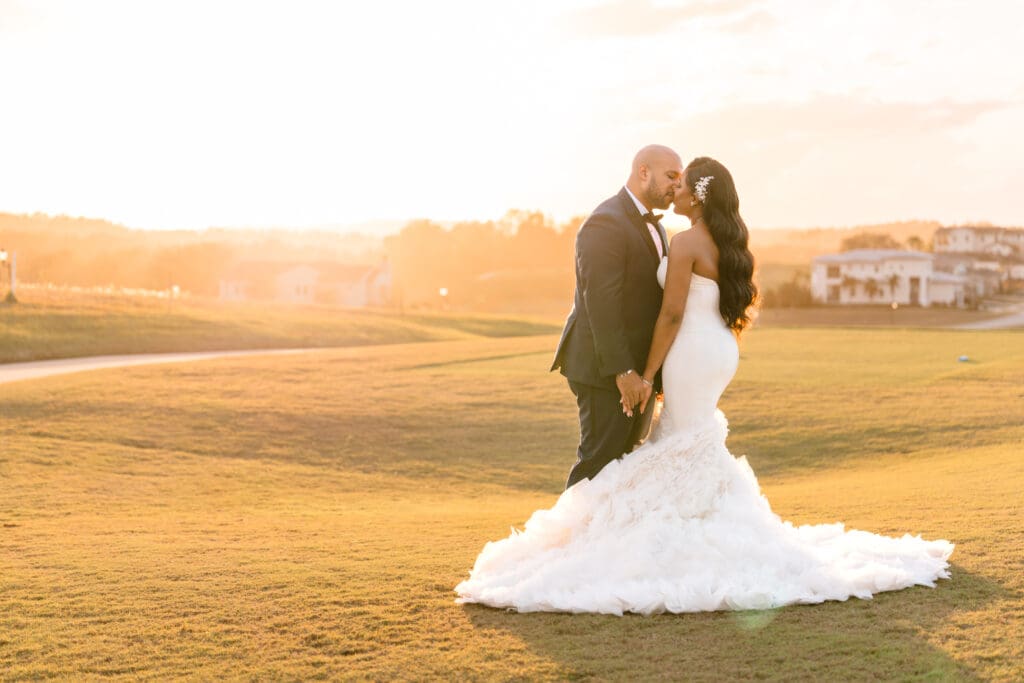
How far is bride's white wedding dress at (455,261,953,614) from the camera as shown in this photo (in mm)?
6695

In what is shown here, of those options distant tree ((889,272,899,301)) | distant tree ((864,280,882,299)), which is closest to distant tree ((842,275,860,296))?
distant tree ((864,280,882,299))

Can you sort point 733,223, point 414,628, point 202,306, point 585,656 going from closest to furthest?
point 585,656 < point 414,628 < point 733,223 < point 202,306

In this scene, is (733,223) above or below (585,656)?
above

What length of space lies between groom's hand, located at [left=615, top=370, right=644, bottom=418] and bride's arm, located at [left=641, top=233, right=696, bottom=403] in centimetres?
17

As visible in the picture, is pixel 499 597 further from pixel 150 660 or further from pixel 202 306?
pixel 202 306

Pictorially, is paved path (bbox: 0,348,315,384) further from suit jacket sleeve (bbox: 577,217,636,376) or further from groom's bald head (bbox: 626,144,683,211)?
groom's bald head (bbox: 626,144,683,211)

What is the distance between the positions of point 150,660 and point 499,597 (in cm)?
218

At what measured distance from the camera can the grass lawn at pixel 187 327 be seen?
129 ft

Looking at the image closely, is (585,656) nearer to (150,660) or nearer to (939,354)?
(150,660)

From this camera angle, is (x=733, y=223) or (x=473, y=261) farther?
(x=473, y=261)

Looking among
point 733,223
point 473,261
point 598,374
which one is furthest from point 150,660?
point 473,261

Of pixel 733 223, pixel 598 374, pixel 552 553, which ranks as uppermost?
pixel 733 223

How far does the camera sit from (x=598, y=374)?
23.9 ft

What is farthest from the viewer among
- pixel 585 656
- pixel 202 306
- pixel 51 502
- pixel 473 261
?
pixel 473 261
